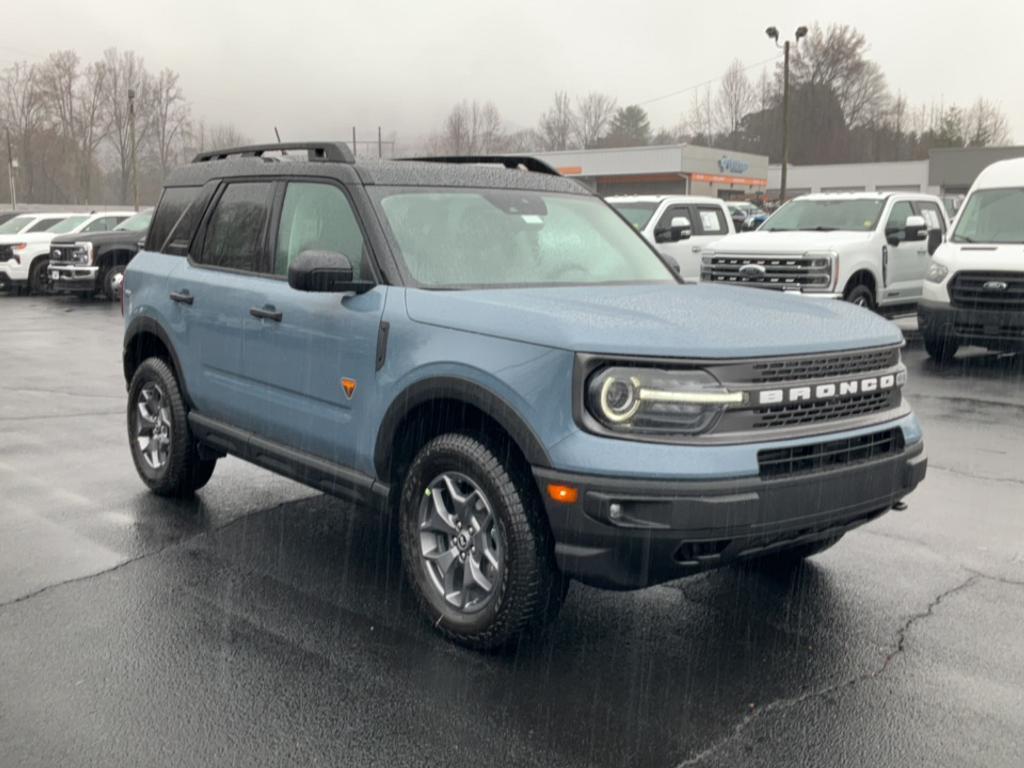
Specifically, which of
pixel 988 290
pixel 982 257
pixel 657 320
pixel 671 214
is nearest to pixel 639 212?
pixel 671 214

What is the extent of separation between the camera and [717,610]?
14.9ft

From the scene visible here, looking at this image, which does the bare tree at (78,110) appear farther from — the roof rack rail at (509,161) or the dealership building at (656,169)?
the roof rack rail at (509,161)

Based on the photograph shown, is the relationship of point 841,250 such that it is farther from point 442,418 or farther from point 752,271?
point 442,418

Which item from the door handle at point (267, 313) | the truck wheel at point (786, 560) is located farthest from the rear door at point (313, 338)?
the truck wheel at point (786, 560)

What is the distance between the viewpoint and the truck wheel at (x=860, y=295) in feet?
42.3

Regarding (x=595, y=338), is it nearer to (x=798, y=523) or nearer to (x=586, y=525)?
(x=586, y=525)

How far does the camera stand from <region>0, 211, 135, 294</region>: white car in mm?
23031

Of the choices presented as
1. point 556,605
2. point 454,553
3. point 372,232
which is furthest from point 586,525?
point 372,232

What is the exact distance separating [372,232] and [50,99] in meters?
92.8

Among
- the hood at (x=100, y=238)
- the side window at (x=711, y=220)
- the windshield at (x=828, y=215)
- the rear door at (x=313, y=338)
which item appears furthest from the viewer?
the hood at (x=100, y=238)

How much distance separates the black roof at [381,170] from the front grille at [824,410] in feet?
6.89

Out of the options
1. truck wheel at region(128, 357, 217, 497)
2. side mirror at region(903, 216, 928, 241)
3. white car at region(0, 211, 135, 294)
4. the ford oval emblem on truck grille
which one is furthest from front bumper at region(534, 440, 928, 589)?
white car at region(0, 211, 135, 294)

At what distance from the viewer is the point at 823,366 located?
3.90m

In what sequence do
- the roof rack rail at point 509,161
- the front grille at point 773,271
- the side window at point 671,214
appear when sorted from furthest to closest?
the side window at point 671,214, the front grille at point 773,271, the roof rack rail at point 509,161
